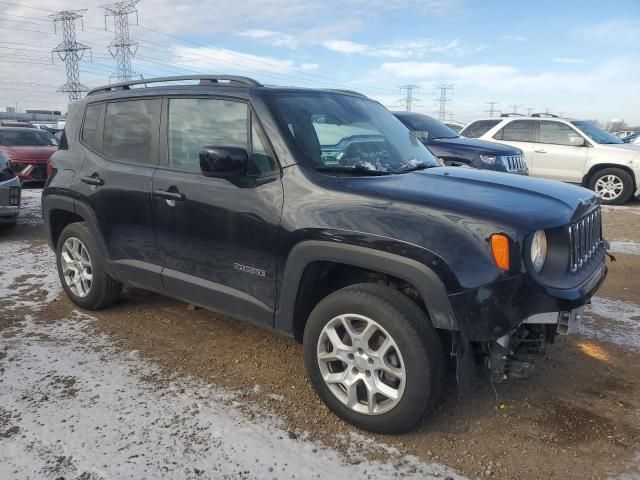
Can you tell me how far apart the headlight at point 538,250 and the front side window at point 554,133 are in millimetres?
10017

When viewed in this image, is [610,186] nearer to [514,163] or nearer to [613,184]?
[613,184]

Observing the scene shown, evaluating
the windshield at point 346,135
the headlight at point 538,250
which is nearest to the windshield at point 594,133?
the windshield at point 346,135

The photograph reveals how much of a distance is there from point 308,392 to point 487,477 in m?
1.21

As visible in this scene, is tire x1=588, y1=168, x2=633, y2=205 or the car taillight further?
tire x1=588, y1=168, x2=633, y2=205

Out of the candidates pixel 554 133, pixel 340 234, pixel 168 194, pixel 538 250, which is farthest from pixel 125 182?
pixel 554 133

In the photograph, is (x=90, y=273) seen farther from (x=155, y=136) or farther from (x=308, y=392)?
(x=308, y=392)

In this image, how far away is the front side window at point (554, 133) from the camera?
11711 millimetres

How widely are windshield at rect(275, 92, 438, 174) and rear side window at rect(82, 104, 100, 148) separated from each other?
6.16 ft

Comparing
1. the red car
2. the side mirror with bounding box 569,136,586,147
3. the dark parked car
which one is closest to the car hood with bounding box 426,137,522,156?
the dark parked car

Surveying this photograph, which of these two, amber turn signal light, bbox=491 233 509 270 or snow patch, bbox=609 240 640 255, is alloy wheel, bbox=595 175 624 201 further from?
amber turn signal light, bbox=491 233 509 270

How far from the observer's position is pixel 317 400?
10.8ft

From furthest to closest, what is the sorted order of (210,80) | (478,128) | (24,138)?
(24,138) → (478,128) → (210,80)

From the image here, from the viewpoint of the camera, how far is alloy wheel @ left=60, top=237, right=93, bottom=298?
183 inches

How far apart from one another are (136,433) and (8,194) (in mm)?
6396
